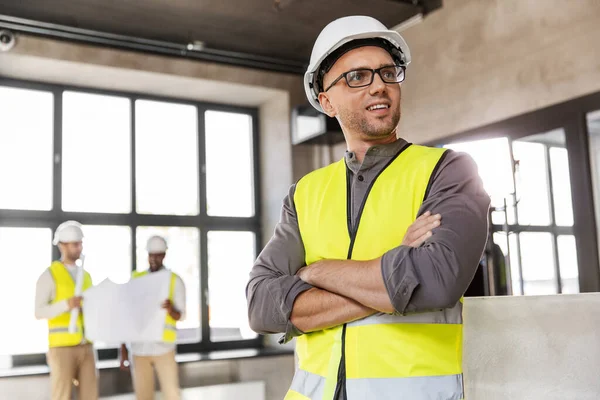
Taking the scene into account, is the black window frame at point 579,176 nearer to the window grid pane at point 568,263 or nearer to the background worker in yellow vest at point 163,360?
the window grid pane at point 568,263

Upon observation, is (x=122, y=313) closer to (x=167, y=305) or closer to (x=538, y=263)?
(x=167, y=305)

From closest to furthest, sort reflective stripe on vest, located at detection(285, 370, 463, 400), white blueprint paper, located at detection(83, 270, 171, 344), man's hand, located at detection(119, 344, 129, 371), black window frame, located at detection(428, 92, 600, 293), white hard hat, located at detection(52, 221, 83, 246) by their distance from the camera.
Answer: reflective stripe on vest, located at detection(285, 370, 463, 400) → black window frame, located at detection(428, 92, 600, 293) → white blueprint paper, located at detection(83, 270, 171, 344) → white hard hat, located at detection(52, 221, 83, 246) → man's hand, located at detection(119, 344, 129, 371)

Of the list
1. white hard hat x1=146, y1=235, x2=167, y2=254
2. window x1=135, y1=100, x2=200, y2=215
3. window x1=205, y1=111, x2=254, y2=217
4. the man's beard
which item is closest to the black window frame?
white hard hat x1=146, y1=235, x2=167, y2=254

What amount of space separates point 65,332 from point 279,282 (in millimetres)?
4181

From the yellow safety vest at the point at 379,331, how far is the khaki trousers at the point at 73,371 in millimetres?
4166

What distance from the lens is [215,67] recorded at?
21.7ft

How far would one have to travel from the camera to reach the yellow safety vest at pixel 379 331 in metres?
1.20

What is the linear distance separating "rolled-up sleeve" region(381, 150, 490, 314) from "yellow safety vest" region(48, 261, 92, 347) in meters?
4.41

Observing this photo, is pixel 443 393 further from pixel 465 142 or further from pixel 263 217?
pixel 263 217

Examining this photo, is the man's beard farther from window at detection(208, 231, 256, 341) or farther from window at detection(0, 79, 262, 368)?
window at detection(208, 231, 256, 341)

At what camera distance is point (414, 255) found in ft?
3.97

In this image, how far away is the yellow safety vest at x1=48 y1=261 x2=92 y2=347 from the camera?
509 centimetres

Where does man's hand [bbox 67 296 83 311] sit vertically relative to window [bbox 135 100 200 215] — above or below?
below

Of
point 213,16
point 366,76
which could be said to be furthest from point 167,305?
point 366,76
